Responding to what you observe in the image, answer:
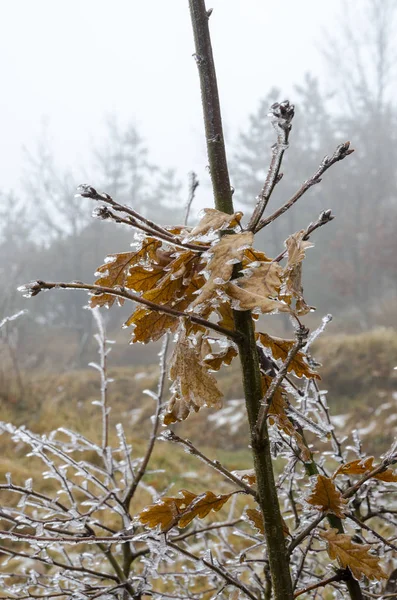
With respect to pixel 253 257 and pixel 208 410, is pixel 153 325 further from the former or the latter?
pixel 208 410

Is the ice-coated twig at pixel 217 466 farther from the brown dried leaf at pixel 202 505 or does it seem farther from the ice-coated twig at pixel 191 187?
the ice-coated twig at pixel 191 187

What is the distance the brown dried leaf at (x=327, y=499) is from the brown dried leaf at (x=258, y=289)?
0.77 feet

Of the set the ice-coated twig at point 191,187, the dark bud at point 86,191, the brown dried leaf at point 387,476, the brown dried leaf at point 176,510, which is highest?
the ice-coated twig at point 191,187

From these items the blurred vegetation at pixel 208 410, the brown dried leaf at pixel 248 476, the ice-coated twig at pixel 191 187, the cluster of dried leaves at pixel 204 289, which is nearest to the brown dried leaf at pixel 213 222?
the cluster of dried leaves at pixel 204 289

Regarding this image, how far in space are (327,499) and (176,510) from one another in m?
0.18

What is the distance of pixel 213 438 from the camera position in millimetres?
7133

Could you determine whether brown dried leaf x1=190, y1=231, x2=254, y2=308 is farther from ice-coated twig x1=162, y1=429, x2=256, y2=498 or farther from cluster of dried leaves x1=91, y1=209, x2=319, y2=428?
ice-coated twig x1=162, y1=429, x2=256, y2=498

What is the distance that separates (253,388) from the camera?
0.54 meters

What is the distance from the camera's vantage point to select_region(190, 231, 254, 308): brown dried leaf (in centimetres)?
45

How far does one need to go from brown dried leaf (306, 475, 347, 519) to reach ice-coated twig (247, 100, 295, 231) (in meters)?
0.31

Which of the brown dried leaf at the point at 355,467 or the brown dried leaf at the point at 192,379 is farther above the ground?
the brown dried leaf at the point at 192,379

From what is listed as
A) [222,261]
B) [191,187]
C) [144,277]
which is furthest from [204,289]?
[191,187]

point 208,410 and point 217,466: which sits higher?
point 208,410

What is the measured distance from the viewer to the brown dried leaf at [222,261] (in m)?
0.45
